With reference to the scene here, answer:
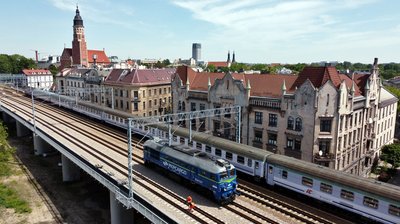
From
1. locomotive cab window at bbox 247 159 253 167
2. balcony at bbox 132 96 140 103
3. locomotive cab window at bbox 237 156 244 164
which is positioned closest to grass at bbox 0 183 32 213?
locomotive cab window at bbox 237 156 244 164

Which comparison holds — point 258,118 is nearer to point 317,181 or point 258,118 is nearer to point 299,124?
point 299,124

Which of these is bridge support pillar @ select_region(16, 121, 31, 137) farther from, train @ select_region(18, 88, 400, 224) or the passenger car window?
the passenger car window

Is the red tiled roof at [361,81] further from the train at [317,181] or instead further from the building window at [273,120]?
the train at [317,181]

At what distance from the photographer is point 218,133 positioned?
53469 millimetres

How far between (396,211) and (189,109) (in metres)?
41.0

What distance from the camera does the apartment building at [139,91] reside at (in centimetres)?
7956

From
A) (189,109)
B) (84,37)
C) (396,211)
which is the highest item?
(84,37)

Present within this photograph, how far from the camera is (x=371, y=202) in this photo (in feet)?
81.0

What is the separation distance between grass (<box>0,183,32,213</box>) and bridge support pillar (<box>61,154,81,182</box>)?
773cm

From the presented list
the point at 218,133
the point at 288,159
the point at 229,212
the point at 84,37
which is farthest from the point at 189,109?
the point at 84,37

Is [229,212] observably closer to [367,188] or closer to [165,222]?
[165,222]

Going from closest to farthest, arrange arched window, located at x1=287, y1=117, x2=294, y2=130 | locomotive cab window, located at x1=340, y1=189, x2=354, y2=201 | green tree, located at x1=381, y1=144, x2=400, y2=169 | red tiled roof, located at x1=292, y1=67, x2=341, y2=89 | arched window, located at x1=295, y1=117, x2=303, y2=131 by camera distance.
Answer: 1. locomotive cab window, located at x1=340, y1=189, x2=354, y2=201
2. red tiled roof, located at x1=292, y1=67, x2=341, y2=89
3. arched window, located at x1=295, y1=117, x2=303, y2=131
4. arched window, located at x1=287, y1=117, x2=294, y2=130
5. green tree, located at x1=381, y1=144, x2=400, y2=169

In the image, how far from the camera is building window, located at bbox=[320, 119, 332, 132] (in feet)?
137

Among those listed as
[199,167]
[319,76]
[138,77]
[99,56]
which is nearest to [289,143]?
[319,76]
